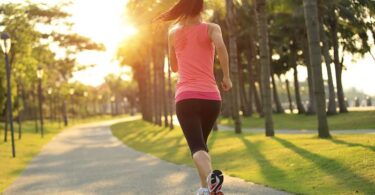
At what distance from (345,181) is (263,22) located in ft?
42.2

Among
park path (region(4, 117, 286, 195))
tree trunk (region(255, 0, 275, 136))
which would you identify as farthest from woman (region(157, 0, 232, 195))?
tree trunk (region(255, 0, 275, 136))

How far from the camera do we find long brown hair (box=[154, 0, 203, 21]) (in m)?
5.06

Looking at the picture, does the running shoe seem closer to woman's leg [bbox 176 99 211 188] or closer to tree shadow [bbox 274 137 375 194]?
woman's leg [bbox 176 99 211 188]

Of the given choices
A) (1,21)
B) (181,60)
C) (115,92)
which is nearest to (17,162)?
(181,60)

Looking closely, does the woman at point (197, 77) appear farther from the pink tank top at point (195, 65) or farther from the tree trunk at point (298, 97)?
the tree trunk at point (298, 97)

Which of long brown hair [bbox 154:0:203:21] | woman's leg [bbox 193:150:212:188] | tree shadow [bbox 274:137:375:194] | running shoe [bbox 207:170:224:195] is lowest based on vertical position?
tree shadow [bbox 274:137:375:194]

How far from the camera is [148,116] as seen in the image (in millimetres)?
58312

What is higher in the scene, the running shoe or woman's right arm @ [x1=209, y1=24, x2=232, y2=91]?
woman's right arm @ [x1=209, y1=24, x2=232, y2=91]

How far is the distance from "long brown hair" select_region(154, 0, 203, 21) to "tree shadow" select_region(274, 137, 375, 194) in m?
3.66

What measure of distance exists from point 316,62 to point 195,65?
1142 centimetres

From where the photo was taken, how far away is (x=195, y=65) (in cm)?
507

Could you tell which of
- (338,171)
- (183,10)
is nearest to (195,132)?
(183,10)

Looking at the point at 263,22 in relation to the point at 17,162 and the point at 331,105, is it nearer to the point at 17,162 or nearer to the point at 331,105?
the point at 17,162

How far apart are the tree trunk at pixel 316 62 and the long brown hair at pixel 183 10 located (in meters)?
11.3
